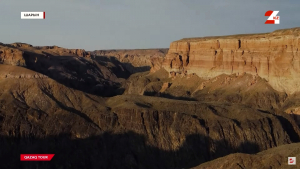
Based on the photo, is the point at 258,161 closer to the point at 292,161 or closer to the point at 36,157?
the point at 292,161

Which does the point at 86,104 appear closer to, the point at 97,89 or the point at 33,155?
the point at 33,155

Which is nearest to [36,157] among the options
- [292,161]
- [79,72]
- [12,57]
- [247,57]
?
[292,161]

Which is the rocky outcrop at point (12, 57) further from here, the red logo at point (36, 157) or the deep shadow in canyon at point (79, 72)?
the red logo at point (36, 157)

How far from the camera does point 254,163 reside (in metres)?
37.6

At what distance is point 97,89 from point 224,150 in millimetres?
63017

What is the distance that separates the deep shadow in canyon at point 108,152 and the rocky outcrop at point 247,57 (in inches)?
1133

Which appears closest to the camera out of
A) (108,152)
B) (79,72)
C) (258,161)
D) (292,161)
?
(292,161)

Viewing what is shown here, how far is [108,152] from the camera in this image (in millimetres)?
54031

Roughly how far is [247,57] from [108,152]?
46.8m

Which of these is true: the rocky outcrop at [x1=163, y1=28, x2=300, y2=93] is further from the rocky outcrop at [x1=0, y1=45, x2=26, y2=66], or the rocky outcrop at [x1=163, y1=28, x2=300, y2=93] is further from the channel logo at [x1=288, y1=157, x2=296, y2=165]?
the channel logo at [x1=288, y1=157, x2=296, y2=165]

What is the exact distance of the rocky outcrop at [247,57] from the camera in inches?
3187

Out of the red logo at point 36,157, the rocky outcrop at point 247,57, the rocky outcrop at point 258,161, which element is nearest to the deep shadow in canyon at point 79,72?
the rocky outcrop at point 247,57

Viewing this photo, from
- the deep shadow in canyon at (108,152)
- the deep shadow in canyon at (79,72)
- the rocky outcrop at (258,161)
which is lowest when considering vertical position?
the deep shadow in canyon at (108,152)

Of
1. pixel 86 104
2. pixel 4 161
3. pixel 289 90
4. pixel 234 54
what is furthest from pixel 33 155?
pixel 234 54
